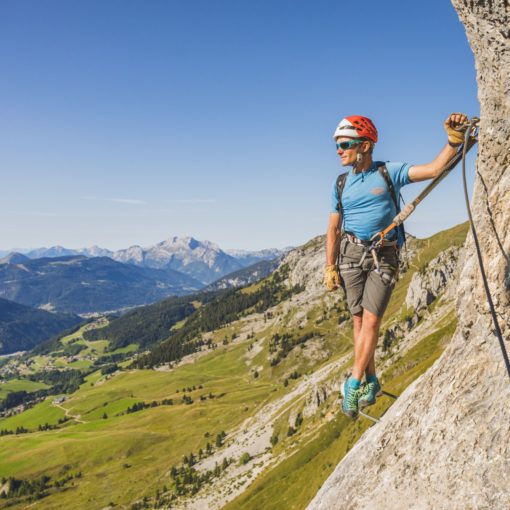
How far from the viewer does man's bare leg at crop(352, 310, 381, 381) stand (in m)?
12.2

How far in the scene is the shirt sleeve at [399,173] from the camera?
1144 centimetres

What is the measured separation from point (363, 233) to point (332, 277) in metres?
1.72

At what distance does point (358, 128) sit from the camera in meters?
11.8

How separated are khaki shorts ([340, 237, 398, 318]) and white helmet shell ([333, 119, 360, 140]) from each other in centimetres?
306

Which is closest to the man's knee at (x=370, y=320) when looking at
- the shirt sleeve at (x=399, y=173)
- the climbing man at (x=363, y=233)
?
the climbing man at (x=363, y=233)

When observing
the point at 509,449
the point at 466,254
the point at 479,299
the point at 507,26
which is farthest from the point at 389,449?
the point at 507,26

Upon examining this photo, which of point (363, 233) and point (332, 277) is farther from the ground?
point (363, 233)

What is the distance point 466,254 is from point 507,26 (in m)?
5.94

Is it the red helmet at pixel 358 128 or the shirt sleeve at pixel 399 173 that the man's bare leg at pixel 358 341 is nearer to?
the shirt sleeve at pixel 399 173

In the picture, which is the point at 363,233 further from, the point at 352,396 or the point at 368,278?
Answer: the point at 352,396

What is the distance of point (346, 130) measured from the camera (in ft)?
39.2

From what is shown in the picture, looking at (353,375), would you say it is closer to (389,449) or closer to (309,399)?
(389,449)

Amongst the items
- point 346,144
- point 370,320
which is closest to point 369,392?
point 370,320

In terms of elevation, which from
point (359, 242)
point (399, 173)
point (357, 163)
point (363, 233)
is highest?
point (357, 163)
